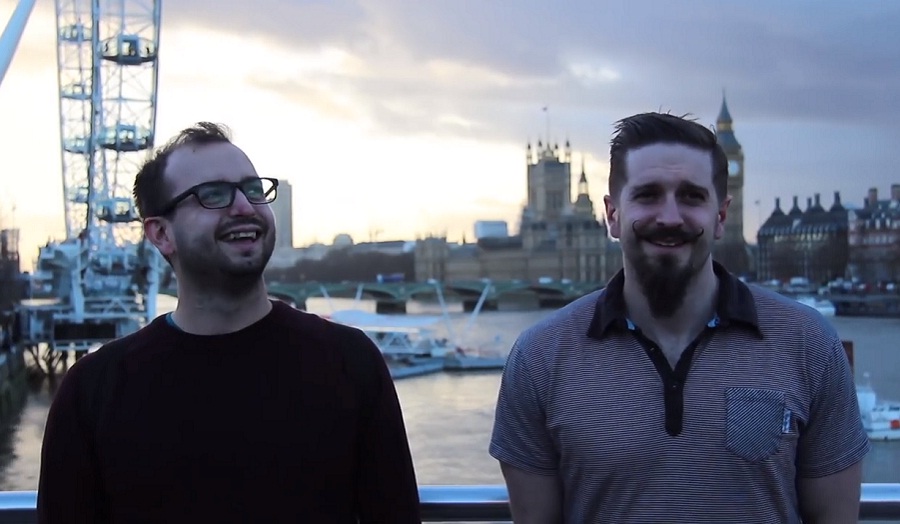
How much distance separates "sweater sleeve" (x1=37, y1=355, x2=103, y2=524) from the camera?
0.84 metres

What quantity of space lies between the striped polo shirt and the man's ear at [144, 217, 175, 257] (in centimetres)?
30

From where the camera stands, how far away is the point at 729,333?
86 cm

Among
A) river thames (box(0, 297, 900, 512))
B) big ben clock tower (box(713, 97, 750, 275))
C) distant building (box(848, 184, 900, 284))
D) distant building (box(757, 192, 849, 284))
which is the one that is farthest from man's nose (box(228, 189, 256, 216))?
distant building (box(757, 192, 849, 284))

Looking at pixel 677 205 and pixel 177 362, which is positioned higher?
pixel 677 205

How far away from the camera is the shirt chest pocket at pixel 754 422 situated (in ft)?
2.70

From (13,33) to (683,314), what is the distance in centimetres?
229

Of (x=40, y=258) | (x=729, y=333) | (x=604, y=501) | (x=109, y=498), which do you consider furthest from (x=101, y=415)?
(x=40, y=258)

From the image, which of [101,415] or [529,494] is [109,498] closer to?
[101,415]

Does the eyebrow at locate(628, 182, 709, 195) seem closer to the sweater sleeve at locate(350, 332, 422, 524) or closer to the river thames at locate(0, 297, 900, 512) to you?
the sweater sleeve at locate(350, 332, 422, 524)

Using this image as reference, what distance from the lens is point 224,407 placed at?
0.83 m

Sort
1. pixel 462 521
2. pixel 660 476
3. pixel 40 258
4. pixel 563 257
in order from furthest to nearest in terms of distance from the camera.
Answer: pixel 563 257 → pixel 40 258 → pixel 462 521 → pixel 660 476

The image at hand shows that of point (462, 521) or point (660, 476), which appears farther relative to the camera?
point (462, 521)

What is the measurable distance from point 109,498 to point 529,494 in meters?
0.34

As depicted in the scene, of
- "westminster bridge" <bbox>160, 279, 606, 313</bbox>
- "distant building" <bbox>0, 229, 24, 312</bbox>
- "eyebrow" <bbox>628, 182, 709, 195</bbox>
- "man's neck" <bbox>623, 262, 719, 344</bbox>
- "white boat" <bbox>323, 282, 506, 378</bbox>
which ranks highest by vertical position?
"eyebrow" <bbox>628, 182, 709, 195</bbox>
